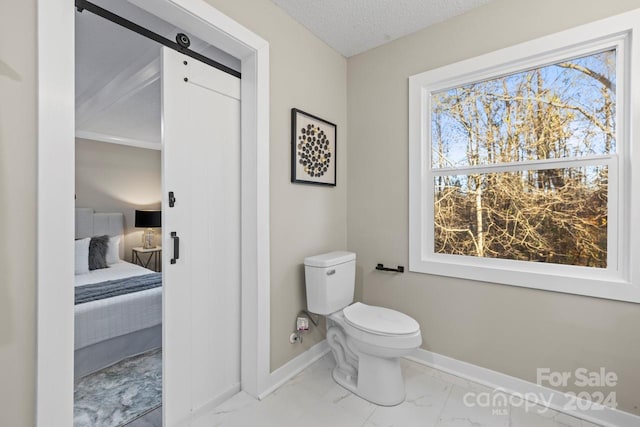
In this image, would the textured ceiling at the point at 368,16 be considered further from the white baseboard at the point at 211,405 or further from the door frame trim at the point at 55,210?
the white baseboard at the point at 211,405

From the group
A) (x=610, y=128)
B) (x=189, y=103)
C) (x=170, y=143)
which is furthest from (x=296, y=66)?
(x=610, y=128)

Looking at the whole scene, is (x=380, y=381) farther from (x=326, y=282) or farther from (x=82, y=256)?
(x=82, y=256)

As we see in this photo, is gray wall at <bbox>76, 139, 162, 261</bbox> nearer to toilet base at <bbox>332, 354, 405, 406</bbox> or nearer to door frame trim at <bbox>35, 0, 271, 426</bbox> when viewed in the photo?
door frame trim at <bbox>35, 0, 271, 426</bbox>

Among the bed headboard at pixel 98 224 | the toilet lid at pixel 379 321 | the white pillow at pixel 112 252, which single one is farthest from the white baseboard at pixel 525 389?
the bed headboard at pixel 98 224

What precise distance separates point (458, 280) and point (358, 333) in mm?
822

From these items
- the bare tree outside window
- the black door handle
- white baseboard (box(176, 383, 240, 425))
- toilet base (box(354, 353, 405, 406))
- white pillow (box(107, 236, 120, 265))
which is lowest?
white baseboard (box(176, 383, 240, 425))

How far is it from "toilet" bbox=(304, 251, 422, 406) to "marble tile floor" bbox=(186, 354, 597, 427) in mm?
88

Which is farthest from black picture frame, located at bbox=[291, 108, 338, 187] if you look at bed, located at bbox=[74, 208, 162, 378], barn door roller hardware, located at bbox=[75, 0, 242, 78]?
bed, located at bbox=[74, 208, 162, 378]

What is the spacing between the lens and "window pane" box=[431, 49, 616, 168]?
1.66 meters

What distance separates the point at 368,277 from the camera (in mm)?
2467

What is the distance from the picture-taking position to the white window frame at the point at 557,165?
4.96 ft

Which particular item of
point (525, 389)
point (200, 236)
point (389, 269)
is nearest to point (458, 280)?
point (389, 269)

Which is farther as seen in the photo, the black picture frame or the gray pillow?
the gray pillow

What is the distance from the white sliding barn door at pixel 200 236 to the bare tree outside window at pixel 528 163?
148 centimetres
